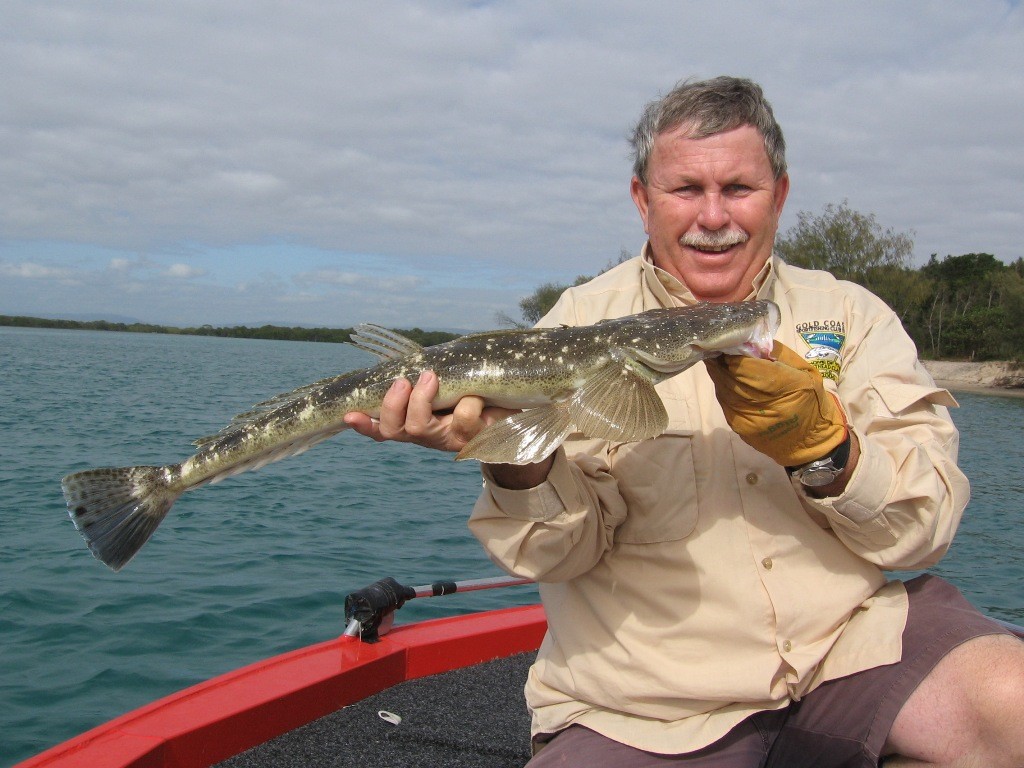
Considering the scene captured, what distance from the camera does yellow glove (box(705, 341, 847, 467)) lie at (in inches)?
118

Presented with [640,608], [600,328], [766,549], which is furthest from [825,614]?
[600,328]

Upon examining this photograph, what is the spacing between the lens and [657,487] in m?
3.53

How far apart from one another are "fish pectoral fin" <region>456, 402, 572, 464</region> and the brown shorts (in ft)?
3.88

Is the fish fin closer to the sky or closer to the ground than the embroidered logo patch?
closer to the ground

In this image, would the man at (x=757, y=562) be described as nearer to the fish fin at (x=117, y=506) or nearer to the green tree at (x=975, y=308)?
the fish fin at (x=117, y=506)

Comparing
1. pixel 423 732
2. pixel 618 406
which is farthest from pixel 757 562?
pixel 423 732

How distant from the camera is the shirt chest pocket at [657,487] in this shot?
11.3 feet

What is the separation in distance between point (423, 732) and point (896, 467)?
326 centimetres

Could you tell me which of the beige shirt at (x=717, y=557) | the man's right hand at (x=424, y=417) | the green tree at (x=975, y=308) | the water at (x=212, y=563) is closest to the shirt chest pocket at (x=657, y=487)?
the beige shirt at (x=717, y=557)

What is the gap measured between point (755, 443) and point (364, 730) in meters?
3.16

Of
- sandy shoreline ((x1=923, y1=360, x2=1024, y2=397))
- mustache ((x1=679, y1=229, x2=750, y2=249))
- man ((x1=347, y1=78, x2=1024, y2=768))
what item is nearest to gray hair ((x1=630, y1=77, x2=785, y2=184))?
man ((x1=347, y1=78, x2=1024, y2=768))

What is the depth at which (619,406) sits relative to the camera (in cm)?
347

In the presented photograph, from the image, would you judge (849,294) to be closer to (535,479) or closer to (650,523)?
(650,523)

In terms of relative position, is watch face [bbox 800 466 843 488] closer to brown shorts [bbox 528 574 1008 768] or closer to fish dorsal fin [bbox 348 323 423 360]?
brown shorts [bbox 528 574 1008 768]
